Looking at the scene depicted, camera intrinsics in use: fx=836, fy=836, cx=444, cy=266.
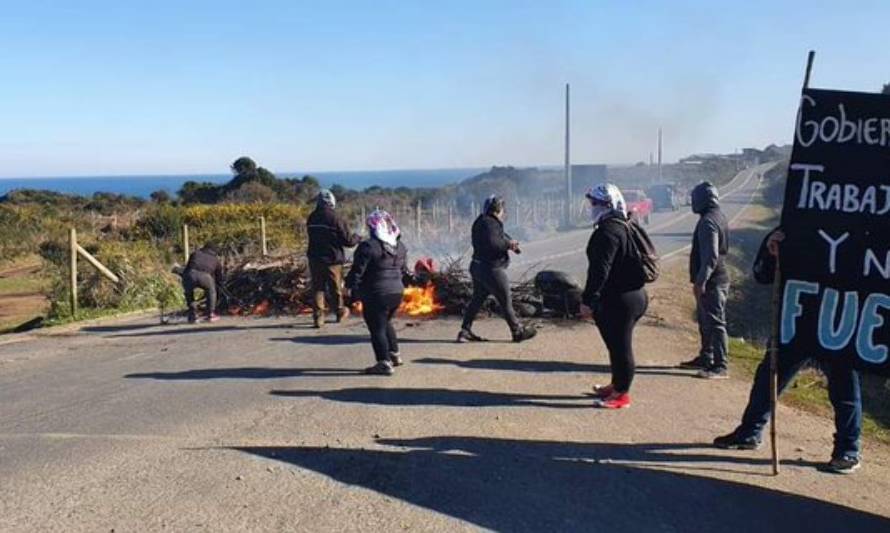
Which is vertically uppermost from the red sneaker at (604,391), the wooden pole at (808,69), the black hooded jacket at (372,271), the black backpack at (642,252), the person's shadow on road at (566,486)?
the wooden pole at (808,69)

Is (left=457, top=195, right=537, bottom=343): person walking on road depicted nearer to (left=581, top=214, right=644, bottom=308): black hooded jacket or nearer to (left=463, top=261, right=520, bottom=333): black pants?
(left=463, top=261, right=520, bottom=333): black pants

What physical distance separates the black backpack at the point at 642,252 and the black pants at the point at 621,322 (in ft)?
0.54

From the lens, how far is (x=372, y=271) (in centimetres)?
818

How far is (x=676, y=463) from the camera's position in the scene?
18.7 ft

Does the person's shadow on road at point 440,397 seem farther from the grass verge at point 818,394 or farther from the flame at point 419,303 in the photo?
the flame at point 419,303

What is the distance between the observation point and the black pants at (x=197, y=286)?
12383 mm

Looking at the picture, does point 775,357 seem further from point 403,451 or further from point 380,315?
point 380,315

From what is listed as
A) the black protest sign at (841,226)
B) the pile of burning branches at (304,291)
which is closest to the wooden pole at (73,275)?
the pile of burning branches at (304,291)

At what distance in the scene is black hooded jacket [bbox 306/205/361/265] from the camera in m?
11.2

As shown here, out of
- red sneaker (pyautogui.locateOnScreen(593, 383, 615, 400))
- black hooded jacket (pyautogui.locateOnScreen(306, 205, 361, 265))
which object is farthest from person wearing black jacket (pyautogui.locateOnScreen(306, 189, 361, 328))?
red sneaker (pyautogui.locateOnScreen(593, 383, 615, 400))

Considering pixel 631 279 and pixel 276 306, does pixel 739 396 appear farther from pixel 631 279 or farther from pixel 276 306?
pixel 276 306

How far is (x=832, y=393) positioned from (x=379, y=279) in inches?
167

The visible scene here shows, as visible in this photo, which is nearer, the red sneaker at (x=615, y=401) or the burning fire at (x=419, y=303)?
the red sneaker at (x=615, y=401)

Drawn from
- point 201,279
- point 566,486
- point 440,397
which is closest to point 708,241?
point 440,397
